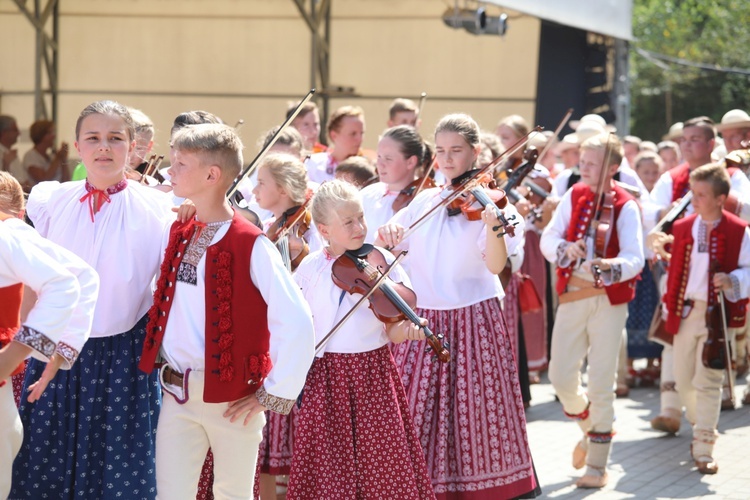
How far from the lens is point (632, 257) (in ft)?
19.3

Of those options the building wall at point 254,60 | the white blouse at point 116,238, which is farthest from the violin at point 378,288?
the building wall at point 254,60

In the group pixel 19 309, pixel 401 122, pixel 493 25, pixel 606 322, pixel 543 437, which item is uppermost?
pixel 493 25

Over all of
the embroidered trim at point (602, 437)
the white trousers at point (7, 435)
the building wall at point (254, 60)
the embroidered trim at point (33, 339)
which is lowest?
the embroidered trim at point (602, 437)

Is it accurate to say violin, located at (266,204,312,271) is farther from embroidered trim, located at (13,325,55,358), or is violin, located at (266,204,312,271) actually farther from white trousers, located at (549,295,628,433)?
embroidered trim, located at (13,325,55,358)

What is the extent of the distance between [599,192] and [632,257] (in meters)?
0.39

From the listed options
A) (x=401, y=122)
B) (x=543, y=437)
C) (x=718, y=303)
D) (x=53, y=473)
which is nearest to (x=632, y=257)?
(x=718, y=303)

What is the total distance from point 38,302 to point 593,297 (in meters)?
3.53

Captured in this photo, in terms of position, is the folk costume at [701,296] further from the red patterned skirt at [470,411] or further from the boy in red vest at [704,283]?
the red patterned skirt at [470,411]

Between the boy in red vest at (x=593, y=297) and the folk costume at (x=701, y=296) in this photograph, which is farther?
the folk costume at (x=701, y=296)

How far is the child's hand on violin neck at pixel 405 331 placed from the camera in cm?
422

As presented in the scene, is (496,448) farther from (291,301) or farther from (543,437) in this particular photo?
(543,437)

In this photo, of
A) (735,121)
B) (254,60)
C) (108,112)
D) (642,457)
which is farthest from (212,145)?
(254,60)

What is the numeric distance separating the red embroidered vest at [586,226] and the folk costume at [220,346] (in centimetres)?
A: 278

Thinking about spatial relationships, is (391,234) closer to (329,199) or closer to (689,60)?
(329,199)
